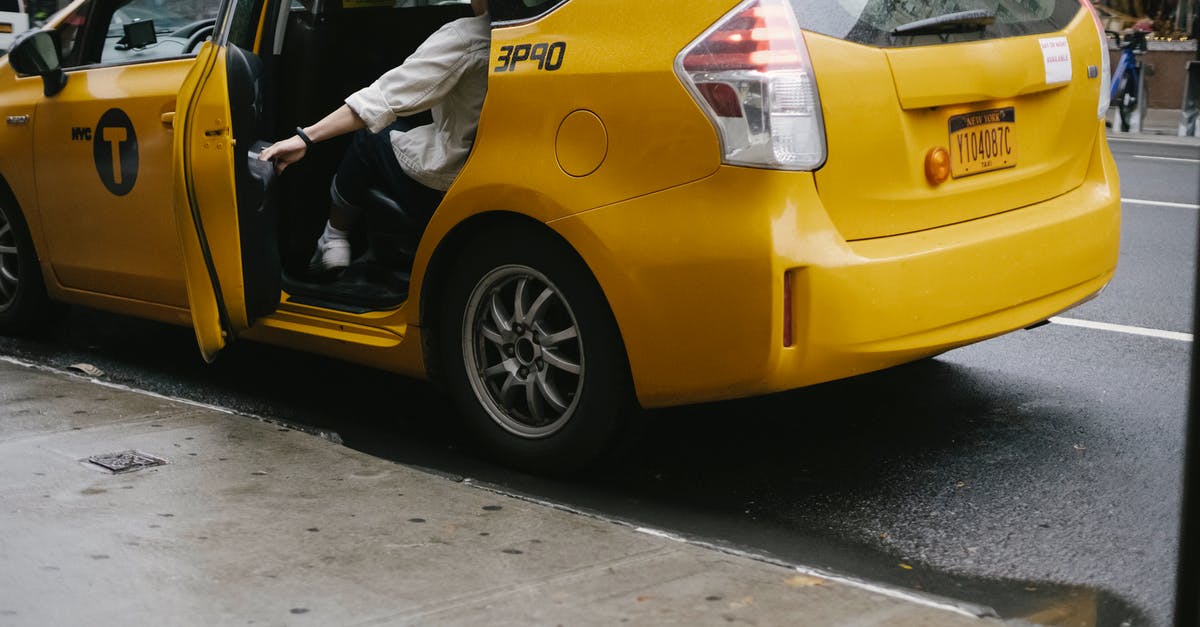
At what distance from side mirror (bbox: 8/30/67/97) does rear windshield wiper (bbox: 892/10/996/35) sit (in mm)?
3393

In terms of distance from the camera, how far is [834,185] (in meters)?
3.61

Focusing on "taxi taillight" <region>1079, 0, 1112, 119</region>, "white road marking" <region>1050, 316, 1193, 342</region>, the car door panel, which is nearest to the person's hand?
the car door panel

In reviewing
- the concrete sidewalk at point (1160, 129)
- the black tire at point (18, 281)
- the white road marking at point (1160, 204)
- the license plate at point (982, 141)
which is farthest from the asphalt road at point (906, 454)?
the concrete sidewalk at point (1160, 129)

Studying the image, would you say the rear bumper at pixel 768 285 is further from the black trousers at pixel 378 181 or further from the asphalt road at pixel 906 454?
the black trousers at pixel 378 181

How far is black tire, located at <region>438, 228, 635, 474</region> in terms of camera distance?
12.8 ft

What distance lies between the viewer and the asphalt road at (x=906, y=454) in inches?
143

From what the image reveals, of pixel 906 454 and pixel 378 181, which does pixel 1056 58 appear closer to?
pixel 906 454

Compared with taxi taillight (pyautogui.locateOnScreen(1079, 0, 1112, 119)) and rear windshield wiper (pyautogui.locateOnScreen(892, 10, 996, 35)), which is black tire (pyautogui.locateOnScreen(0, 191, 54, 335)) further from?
taxi taillight (pyautogui.locateOnScreen(1079, 0, 1112, 119))

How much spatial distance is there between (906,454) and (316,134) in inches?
84.8

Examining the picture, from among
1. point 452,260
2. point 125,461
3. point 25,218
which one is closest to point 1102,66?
point 452,260

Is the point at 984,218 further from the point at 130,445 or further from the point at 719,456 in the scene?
the point at 130,445

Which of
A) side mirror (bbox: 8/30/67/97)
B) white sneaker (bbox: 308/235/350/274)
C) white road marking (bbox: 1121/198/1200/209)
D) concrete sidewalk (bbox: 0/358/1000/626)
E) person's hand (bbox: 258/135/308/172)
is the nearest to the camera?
concrete sidewalk (bbox: 0/358/1000/626)

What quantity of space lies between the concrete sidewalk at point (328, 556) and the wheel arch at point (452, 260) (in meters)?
0.42

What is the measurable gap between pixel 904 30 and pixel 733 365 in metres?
1.01
